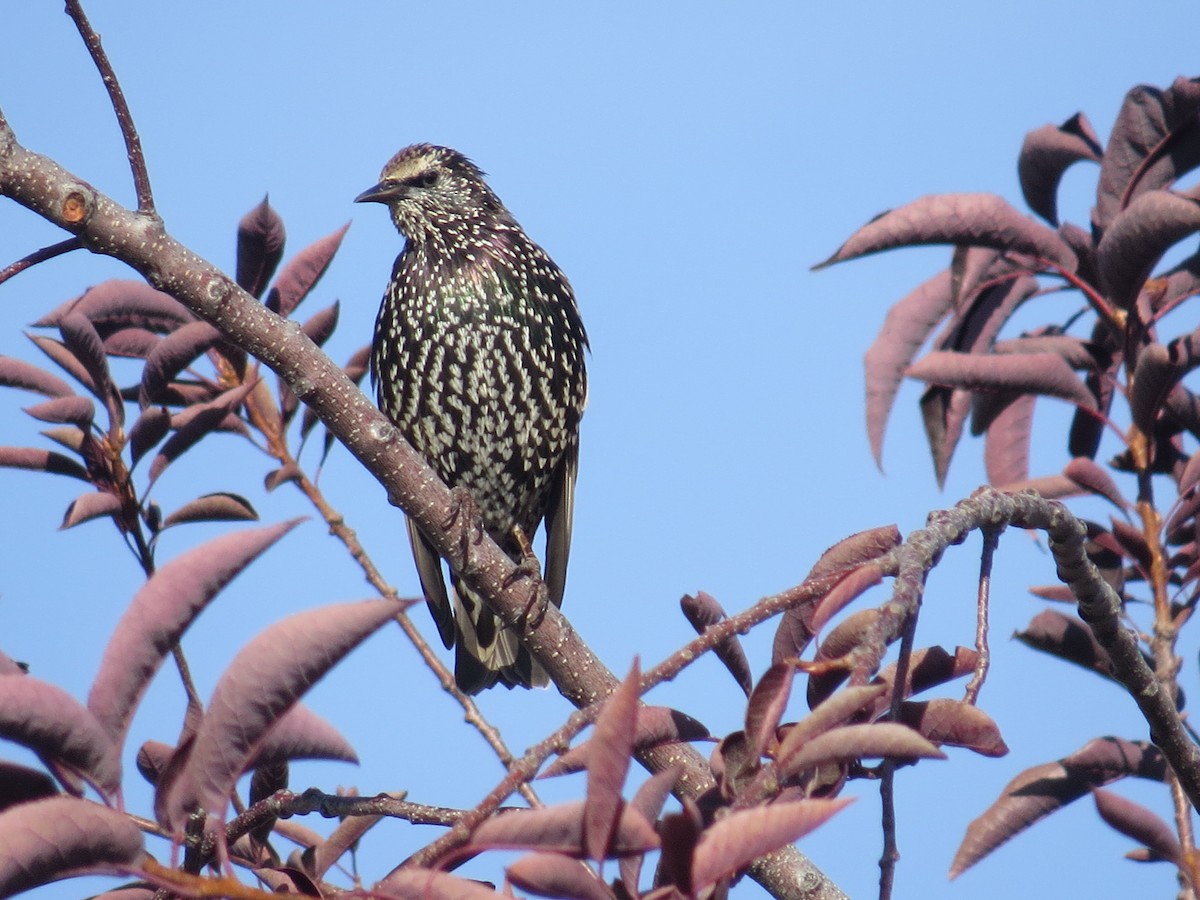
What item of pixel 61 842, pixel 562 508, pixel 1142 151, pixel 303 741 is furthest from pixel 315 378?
pixel 562 508

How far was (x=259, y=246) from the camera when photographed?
12.1 feet

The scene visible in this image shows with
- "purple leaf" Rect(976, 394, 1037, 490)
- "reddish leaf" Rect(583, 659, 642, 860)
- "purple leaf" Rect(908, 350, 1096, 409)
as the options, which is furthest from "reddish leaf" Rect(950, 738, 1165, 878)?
"reddish leaf" Rect(583, 659, 642, 860)

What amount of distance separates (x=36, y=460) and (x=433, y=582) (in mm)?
1585

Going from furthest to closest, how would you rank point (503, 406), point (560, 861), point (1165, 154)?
point (503, 406) < point (1165, 154) < point (560, 861)

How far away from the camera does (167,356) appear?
3.33 m

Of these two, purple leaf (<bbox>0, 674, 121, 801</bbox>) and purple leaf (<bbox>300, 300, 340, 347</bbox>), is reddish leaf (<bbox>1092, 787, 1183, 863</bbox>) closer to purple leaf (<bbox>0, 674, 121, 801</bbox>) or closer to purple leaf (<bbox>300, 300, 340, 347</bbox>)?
purple leaf (<bbox>0, 674, 121, 801</bbox>)

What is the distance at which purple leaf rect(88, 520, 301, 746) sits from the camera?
58.8 inches

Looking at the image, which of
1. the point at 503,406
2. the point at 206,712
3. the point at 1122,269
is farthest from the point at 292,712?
the point at 503,406

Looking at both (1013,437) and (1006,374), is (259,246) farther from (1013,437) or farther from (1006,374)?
(1013,437)

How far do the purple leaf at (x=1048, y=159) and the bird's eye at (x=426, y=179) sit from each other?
104 inches

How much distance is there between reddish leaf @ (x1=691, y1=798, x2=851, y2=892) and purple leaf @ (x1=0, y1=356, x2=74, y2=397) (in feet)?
8.44

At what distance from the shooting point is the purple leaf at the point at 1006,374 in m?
3.17

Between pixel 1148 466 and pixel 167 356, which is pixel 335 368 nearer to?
pixel 167 356

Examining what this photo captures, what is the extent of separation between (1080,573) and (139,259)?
5.29 feet
